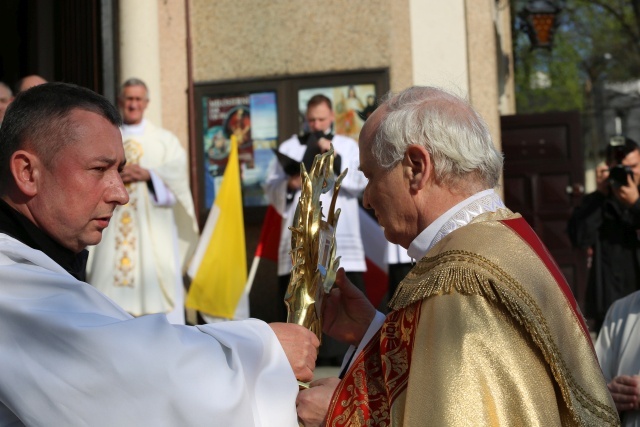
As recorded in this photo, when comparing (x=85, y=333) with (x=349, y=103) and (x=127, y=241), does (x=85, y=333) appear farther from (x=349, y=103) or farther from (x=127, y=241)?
(x=349, y=103)

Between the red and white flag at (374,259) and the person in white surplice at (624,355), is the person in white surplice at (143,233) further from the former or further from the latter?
the person in white surplice at (624,355)

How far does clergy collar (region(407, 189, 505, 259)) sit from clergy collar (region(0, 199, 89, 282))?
0.99 meters

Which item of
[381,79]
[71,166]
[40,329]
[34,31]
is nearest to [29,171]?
[71,166]

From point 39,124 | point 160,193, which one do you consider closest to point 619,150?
point 160,193

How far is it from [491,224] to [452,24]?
22.9ft

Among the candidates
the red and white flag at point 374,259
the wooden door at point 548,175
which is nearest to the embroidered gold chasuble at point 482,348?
the red and white flag at point 374,259

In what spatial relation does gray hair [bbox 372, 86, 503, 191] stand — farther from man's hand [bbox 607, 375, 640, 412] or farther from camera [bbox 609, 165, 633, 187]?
camera [bbox 609, 165, 633, 187]

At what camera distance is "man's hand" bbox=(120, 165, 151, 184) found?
26.9 ft

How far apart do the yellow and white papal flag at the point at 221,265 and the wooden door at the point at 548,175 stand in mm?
4497

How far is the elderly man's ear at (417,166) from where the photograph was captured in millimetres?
3137

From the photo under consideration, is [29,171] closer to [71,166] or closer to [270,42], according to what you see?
[71,166]

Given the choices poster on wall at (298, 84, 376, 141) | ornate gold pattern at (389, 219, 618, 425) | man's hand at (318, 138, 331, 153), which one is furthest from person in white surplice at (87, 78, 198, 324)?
ornate gold pattern at (389, 219, 618, 425)

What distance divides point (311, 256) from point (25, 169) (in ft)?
3.28

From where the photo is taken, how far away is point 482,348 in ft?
9.26
